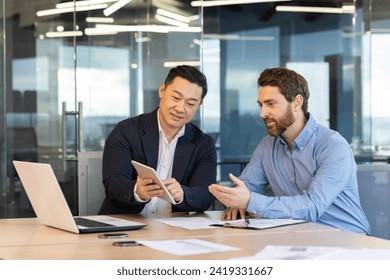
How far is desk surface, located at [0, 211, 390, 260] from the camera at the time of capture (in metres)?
2.56

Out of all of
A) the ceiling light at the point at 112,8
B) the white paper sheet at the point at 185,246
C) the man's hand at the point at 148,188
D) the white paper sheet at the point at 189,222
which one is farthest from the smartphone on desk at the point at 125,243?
the ceiling light at the point at 112,8

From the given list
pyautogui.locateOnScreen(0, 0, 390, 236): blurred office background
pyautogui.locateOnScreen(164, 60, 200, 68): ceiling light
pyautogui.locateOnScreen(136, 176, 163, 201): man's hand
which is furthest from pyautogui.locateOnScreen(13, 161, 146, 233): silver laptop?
pyautogui.locateOnScreen(164, 60, 200, 68): ceiling light

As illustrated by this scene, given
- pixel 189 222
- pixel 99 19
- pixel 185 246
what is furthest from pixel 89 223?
pixel 99 19

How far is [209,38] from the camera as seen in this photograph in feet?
26.1

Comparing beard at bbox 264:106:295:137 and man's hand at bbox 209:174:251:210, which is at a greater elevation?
beard at bbox 264:106:295:137

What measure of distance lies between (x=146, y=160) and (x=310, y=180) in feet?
2.74

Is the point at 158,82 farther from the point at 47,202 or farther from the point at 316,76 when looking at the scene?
the point at 47,202

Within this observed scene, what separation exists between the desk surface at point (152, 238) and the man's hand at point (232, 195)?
0.22 m

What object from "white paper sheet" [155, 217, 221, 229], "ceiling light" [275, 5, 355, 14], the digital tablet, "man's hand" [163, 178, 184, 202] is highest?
"ceiling light" [275, 5, 355, 14]

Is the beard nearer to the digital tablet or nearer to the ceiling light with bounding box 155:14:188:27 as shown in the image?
the digital tablet

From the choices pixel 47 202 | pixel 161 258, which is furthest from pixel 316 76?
pixel 161 258

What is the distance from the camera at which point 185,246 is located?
2.66 m

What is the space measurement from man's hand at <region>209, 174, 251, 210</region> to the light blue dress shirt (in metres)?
0.03

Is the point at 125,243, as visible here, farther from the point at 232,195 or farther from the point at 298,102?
the point at 298,102
